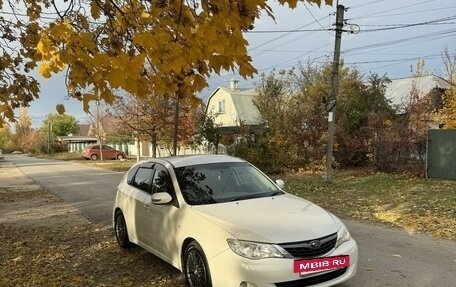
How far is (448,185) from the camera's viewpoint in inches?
581

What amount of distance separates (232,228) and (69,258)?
3683 millimetres

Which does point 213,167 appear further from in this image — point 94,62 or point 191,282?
point 94,62

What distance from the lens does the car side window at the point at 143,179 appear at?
6806 mm

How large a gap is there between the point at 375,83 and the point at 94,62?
21.6m

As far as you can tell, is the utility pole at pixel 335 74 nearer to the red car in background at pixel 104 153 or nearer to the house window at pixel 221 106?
the house window at pixel 221 106

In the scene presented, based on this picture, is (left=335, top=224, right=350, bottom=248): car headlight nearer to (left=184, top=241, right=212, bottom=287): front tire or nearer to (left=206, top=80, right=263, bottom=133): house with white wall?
(left=184, top=241, right=212, bottom=287): front tire

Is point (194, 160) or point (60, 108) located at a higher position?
point (60, 108)

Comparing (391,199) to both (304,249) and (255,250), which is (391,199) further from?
(255,250)

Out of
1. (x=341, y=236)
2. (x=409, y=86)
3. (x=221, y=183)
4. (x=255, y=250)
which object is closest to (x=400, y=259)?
(x=341, y=236)

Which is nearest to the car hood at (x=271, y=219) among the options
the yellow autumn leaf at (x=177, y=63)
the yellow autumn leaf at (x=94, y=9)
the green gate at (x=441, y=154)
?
the yellow autumn leaf at (x=177, y=63)

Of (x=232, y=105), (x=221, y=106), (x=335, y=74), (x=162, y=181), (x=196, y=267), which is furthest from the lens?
(x=221, y=106)

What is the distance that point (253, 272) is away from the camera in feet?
14.6

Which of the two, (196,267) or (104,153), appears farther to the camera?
(104,153)

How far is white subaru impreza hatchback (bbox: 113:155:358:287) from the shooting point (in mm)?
4543
